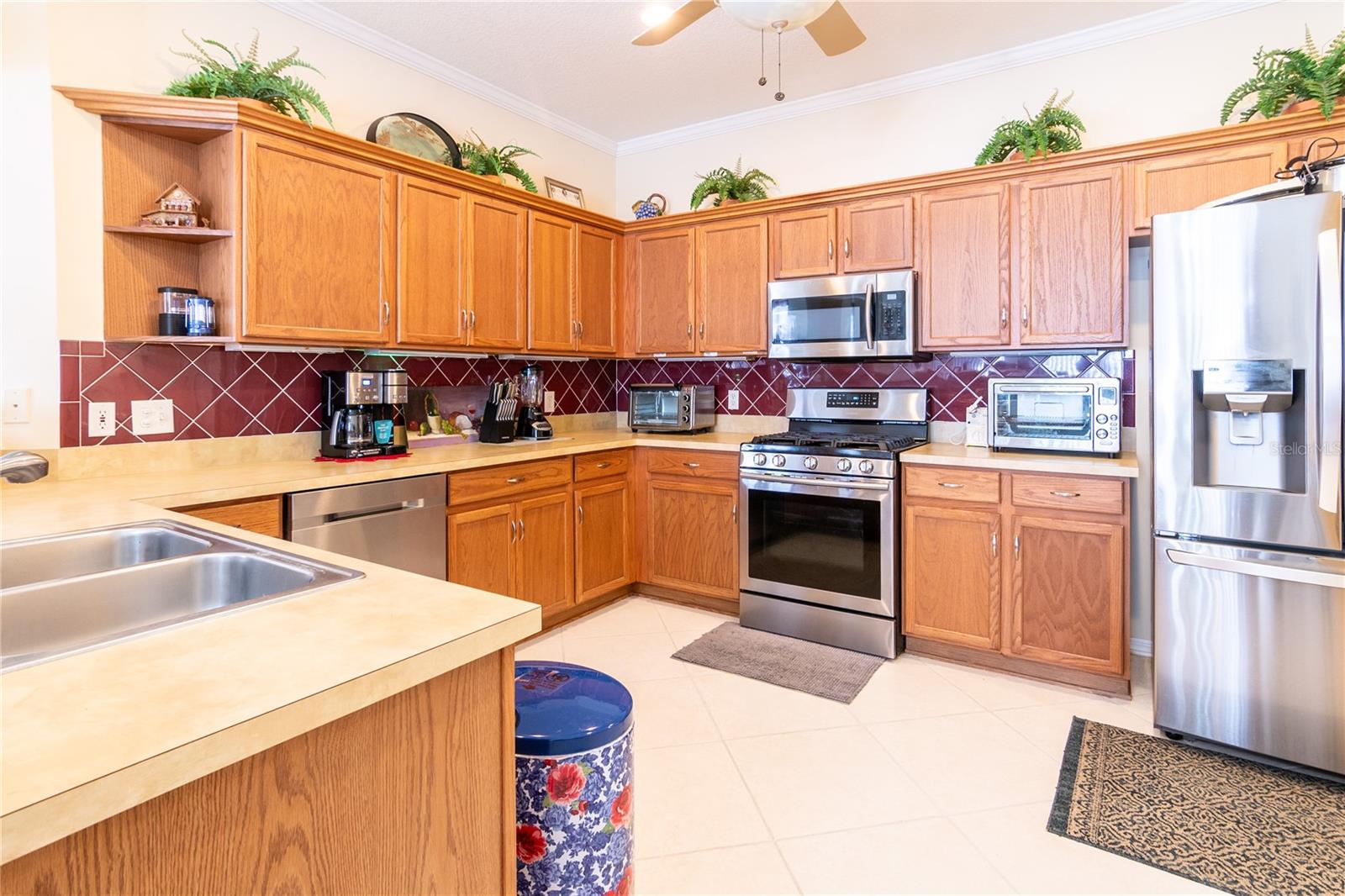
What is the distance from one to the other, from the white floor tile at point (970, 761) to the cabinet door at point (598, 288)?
255cm

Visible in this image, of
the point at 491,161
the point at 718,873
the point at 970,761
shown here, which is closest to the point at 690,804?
the point at 718,873

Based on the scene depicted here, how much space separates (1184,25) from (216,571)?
4137 millimetres

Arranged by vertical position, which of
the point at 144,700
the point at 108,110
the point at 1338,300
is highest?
the point at 108,110

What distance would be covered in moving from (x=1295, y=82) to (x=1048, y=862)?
2.87 m

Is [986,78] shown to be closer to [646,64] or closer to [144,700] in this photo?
[646,64]

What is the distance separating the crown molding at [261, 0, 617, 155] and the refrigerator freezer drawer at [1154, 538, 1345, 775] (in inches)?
147

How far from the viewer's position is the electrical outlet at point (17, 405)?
88.7 inches

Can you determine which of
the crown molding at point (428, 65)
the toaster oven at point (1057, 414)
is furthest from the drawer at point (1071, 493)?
the crown molding at point (428, 65)

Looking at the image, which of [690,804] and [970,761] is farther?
[970,761]

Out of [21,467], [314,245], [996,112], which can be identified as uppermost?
[996,112]

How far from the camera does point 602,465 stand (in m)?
3.80

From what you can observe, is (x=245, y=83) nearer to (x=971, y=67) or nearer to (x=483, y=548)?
(x=483, y=548)

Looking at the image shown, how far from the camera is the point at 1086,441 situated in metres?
3.00

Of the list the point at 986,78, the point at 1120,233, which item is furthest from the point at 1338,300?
the point at 986,78
